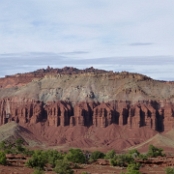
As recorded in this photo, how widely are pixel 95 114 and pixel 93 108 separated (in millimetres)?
3990

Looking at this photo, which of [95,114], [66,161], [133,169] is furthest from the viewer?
[95,114]

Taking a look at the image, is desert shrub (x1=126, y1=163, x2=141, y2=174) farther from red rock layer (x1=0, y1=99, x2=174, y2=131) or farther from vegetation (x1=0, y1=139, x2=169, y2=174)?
red rock layer (x1=0, y1=99, x2=174, y2=131)

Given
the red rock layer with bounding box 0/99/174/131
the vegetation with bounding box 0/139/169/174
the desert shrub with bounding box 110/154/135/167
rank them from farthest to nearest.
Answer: the red rock layer with bounding box 0/99/174/131 < the desert shrub with bounding box 110/154/135/167 < the vegetation with bounding box 0/139/169/174

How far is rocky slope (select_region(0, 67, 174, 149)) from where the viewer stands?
158 metres

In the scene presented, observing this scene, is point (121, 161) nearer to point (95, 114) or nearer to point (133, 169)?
point (133, 169)

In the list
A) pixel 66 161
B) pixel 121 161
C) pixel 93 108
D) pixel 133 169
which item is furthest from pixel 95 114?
pixel 133 169

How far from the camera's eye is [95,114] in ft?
541

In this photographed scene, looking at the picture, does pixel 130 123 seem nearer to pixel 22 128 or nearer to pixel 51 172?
pixel 22 128

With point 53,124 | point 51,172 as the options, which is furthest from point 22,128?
point 51,172

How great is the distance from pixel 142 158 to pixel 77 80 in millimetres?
93649

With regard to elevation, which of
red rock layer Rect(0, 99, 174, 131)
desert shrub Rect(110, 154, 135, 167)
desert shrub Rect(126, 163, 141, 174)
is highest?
red rock layer Rect(0, 99, 174, 131)

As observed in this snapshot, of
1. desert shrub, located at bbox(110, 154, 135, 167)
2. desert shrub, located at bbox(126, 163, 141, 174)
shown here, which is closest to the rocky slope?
desert shrub, located at bbox(110, 154, 135, 167)

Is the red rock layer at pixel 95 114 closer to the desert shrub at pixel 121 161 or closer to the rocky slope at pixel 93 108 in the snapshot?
the rocky slope at pixel 93 108

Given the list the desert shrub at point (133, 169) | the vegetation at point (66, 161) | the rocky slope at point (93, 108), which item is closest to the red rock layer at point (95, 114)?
the rocky slope at point (93, 108)
